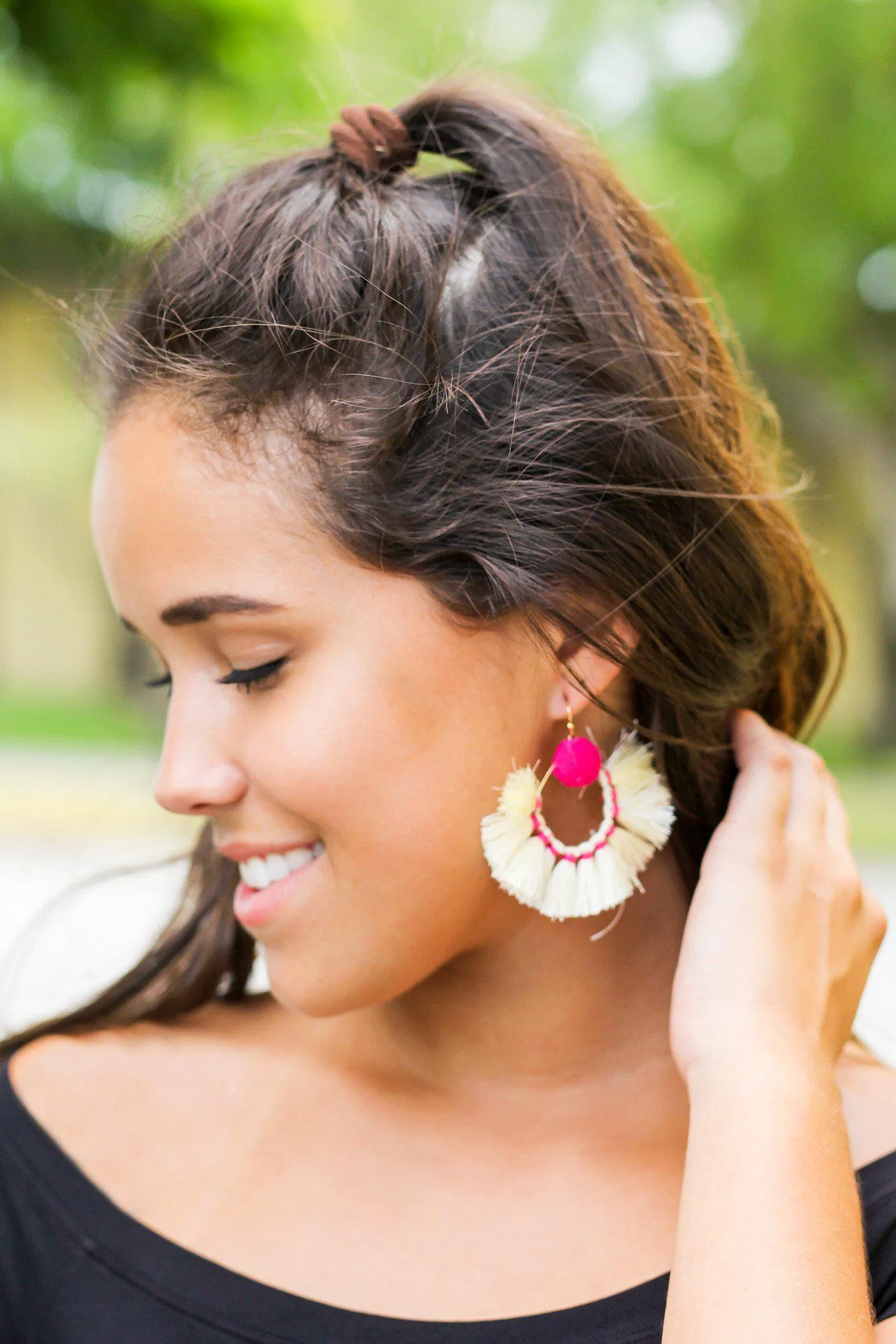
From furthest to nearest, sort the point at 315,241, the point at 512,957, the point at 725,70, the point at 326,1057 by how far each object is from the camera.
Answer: the point at 725,70, the point at 326,1057, the point at 512,957, the point at 315,241

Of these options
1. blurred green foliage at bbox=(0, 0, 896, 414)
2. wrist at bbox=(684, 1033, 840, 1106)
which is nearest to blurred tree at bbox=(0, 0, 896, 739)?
blurred green foliage at bbox=(0, 0, 896, 414)

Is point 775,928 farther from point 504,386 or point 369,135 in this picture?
point 369,135

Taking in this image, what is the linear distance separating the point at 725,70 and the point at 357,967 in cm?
925

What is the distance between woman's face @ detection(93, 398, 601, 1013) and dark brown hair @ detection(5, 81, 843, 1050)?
43 millimetres

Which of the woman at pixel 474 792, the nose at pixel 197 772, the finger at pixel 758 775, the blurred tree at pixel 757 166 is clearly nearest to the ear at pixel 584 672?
the woman at pixel 474 792

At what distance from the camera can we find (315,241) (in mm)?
1284

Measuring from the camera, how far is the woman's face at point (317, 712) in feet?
3.85

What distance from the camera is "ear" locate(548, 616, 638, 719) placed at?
4.19ft

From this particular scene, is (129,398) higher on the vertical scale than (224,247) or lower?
lower

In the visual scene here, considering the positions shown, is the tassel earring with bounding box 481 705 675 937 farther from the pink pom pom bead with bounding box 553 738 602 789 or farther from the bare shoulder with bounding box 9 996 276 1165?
the bare shoulder with bounding box 9 996 276 1165

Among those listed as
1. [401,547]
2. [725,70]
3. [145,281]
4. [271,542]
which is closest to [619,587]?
[401,547]

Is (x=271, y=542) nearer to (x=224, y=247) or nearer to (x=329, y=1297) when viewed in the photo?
(x=224, y=247)

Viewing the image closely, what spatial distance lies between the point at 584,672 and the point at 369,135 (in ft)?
2.04

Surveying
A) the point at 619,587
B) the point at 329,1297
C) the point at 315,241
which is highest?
the point at 315,241
